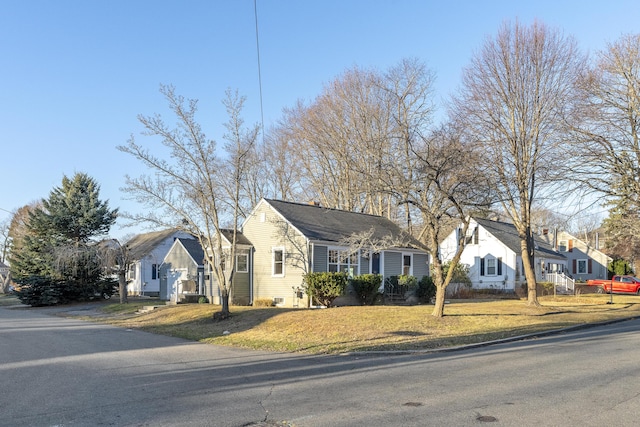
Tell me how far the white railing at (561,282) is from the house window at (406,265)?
16.6 meters

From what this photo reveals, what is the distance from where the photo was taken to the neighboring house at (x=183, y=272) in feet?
100

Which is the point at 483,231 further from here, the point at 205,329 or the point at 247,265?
the point at 205,329

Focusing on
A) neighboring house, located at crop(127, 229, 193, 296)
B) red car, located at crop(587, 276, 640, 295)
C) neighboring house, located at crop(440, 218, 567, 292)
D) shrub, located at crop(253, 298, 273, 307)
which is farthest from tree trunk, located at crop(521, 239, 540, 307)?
neighboring house, located at crop(127, 229, 193, 296)

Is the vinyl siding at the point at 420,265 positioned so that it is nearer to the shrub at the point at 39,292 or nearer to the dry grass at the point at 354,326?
the dry grass at the point at 354,326

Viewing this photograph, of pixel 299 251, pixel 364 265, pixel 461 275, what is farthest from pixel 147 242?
pixel 364 265

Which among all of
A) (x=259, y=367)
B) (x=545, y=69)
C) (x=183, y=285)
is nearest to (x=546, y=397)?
(x=259, y=367)

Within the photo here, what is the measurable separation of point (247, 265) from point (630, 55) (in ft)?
63.8

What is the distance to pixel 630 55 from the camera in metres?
A: 19.5

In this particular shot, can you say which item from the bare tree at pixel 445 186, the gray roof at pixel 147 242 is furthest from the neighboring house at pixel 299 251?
the gray roof at pixel 147 242

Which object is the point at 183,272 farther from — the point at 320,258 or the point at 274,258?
the point at 320,258

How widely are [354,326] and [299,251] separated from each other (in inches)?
336

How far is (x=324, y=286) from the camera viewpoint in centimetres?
2284

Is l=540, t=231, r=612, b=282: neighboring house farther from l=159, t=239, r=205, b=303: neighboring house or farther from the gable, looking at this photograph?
l=159, t=239, r=205, b=303: neighboring house

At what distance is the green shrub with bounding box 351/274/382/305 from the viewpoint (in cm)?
A: 2486
